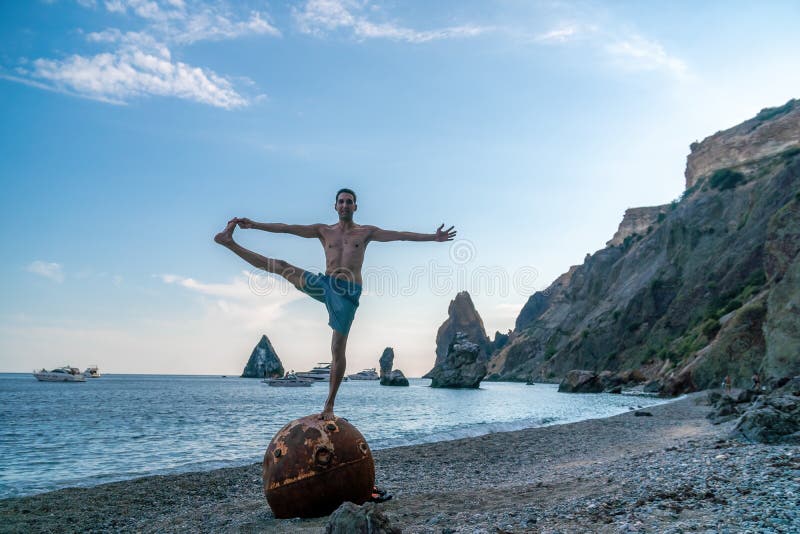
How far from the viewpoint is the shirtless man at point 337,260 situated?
727 cm

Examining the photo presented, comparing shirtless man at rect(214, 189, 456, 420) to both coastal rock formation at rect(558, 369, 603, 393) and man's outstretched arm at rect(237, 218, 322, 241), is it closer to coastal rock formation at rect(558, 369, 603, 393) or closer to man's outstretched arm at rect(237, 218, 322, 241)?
man's outstretched arm at rect(237, 218, 322, 241)

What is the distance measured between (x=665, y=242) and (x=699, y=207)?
842 cm

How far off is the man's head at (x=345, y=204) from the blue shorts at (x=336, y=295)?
2.92ft

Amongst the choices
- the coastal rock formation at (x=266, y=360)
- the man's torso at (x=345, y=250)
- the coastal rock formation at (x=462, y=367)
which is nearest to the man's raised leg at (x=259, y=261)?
the man's torso at (x=345, y=250)

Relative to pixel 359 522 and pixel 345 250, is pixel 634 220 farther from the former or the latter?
pixel 359 522

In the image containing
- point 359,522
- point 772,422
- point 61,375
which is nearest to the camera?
point 359,522

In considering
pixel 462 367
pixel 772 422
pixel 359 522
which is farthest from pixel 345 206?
pixel 462 367

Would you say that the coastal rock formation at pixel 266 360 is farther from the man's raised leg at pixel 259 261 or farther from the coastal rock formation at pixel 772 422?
the man's raised leg at pixel 259 261

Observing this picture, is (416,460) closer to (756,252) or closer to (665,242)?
(756,252)

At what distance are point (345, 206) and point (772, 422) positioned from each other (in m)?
8.39

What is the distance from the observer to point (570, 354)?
A: 8906 cm

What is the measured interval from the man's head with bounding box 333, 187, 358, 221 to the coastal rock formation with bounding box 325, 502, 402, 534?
13.4 feet

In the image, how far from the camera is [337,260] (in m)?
7.50

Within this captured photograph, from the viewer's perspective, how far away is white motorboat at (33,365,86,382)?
126 m
